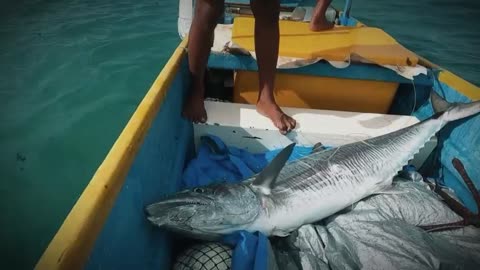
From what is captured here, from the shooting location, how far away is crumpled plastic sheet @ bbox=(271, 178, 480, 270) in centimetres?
141

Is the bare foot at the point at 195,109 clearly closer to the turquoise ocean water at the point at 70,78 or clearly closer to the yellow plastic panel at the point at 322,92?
the yellow plastic panel at the point at 322,92

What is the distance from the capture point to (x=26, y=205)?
2.89 metres

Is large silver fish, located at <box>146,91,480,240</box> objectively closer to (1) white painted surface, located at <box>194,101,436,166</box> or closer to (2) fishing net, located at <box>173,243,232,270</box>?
(2) fishing net, located at <box>173,243,232,270</box>

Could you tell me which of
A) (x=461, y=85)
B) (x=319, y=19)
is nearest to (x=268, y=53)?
(x=319, y=19)

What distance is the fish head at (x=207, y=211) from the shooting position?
1.29m

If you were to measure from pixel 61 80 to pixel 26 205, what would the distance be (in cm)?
282

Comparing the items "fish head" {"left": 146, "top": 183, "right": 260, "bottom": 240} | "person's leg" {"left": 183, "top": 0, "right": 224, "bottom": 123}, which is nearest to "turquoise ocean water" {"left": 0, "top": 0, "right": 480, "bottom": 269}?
"person's leg" {"left": 183, "top": 0, "right": 224, "bottom": 123}

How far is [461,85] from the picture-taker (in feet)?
7.64

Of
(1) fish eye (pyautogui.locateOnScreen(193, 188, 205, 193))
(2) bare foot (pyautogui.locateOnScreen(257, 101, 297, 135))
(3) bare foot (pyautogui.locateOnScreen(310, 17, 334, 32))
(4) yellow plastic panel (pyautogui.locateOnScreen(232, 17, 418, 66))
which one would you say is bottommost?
(1) fish eye (pyautogui.locateOnScreen(193, 188, 205, 193))

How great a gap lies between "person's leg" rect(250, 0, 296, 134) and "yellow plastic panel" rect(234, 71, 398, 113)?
13.7 inches

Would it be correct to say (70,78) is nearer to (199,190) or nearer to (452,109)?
(199,190)

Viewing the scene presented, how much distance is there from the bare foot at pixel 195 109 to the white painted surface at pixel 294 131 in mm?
54

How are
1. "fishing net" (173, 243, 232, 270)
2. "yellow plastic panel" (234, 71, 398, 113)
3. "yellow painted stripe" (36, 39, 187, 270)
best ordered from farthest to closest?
"yellow plastic panel" (234, 71, 398, 113) → "fishing net" (173, 243, 232, 270) → "yellow painted stripe" (36, 39, 187, 270)

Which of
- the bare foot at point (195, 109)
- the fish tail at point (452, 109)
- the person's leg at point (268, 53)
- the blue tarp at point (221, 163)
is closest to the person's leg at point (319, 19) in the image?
the person's leg at point (268, 53)
